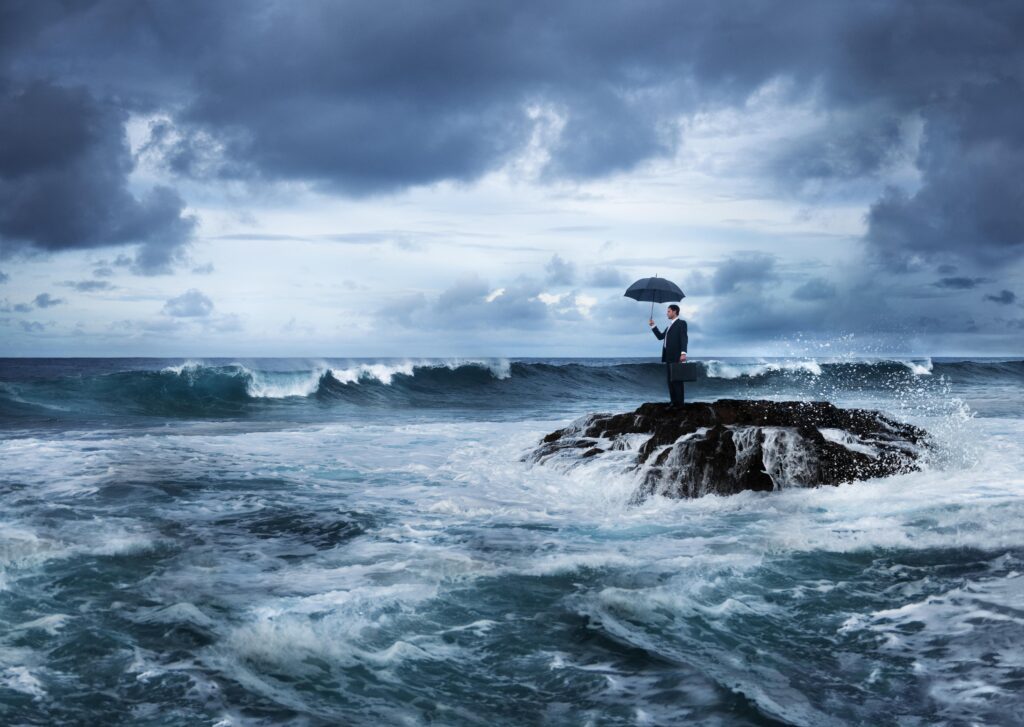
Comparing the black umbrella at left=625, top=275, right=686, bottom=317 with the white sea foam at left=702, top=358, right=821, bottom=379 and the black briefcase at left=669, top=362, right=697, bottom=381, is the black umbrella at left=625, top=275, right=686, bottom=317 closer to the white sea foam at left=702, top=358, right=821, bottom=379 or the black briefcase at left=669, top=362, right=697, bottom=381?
the black briefcase at left=669, top=362, right=697, bottom=381

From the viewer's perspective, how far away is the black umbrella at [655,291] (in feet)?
42.7

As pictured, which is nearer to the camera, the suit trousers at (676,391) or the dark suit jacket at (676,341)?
the dark suit jacket at (676,341)

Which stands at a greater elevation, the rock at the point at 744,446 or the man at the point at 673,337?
the man at the point at 673,337

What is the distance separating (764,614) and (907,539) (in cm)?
279

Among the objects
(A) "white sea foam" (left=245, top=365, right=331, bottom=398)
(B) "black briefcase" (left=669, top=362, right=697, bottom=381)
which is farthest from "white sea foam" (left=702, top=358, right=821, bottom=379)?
(B) "black briefcase" (left=669, top=362, right=697, bottom=381)

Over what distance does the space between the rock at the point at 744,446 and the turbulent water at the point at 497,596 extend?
329 mm

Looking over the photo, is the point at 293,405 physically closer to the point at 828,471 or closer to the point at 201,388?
the point at 201,388

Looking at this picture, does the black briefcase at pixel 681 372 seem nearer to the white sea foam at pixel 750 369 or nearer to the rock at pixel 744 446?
the rock at pixel 744 446

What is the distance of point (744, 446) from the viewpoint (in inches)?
408

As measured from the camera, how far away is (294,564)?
7055mm

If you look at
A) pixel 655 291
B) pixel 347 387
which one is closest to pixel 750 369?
pixel 347 387

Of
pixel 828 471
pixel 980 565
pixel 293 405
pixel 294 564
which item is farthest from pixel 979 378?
pixel 294 564

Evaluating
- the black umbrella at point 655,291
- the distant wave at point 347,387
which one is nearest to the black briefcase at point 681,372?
the black umbrella at point 655,291

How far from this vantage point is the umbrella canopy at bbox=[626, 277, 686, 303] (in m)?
13.0
